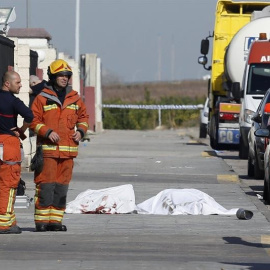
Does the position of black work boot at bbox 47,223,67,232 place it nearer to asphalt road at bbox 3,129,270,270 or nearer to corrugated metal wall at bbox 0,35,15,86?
asphalt road at bbox 3,129,270,270

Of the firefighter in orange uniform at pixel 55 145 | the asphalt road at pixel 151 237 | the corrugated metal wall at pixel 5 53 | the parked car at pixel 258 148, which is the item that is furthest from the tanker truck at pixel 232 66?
the firefighter in orange uniform at pixel 55 145

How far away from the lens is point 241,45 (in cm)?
3112

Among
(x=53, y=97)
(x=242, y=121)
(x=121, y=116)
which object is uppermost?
(x=53, y=97)

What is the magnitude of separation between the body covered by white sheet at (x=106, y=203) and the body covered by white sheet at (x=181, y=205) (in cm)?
23

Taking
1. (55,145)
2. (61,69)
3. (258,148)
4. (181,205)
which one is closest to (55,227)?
(55,145)

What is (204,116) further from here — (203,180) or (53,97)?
(53,97)

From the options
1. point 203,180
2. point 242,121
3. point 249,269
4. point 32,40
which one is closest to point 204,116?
point 32,40

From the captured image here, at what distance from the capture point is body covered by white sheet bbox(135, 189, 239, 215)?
49.9 feet

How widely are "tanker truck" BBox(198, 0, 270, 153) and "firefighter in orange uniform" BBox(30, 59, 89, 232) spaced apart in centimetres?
1434

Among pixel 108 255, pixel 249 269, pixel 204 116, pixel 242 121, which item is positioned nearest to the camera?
pixel 249 269

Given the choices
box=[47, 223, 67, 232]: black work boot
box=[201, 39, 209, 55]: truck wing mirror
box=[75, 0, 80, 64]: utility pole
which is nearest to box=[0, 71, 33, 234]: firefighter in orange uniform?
box=[47, 223, 67, 232]: black work boot

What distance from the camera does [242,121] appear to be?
2766 cm

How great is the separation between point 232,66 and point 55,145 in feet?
61.8

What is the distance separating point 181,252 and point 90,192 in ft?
15.3
